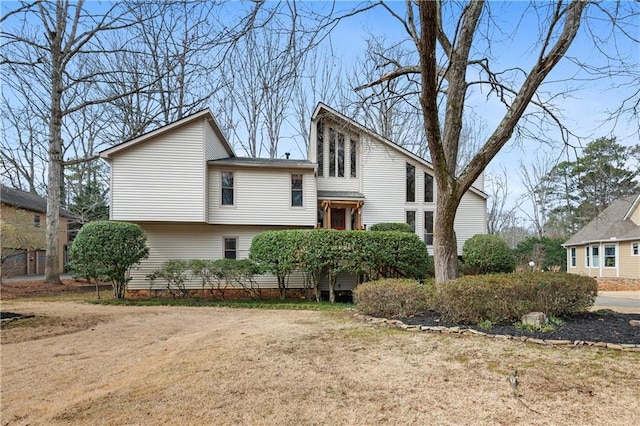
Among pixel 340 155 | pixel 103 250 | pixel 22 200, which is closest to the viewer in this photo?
pixel 103 250

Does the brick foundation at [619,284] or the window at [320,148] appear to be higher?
→ the window at [320,148]

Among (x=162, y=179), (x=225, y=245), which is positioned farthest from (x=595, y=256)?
(x=162, y=179)

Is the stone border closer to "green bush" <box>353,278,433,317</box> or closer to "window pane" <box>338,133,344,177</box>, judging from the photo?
"green bush" <box>353,278,433,317</box>

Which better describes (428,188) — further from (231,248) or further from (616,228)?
(616,228)

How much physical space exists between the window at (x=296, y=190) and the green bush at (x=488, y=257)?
750 cm

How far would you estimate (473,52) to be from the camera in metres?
8.52

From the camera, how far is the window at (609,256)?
19453mm

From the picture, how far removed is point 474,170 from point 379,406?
583 centimetres

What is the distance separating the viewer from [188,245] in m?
14.6

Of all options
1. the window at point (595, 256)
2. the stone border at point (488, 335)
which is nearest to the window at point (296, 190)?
the stone border at point (488, 335)

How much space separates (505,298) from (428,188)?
11.1 m

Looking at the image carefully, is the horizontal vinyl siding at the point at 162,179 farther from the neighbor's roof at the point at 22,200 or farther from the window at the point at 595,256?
the window at the point at 595,256

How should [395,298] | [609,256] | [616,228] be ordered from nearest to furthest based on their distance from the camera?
[395,298] → [616,228] → [609,256]

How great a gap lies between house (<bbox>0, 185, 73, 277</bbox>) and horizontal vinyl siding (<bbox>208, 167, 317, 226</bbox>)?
→ 24.9ft
